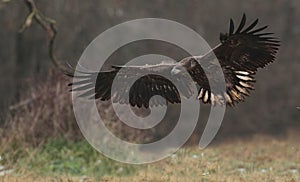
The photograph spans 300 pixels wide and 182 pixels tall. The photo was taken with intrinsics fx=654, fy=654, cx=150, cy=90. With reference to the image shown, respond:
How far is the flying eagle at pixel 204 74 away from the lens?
20.5 ft

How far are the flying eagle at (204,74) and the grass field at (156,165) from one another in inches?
45.6

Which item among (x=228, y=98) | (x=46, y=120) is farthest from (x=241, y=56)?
(x=46, y=120)

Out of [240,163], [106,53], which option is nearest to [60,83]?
[106,53]

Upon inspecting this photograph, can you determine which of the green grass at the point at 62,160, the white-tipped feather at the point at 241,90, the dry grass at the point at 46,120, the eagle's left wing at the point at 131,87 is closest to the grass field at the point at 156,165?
the green grass at the point at 62,160

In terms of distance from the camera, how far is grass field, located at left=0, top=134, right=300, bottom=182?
814 centimetres

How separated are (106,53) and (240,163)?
4728 millimetres

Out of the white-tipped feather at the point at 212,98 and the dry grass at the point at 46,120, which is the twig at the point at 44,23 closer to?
the dry grass at the point at 46,120

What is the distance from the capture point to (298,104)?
1455 cm

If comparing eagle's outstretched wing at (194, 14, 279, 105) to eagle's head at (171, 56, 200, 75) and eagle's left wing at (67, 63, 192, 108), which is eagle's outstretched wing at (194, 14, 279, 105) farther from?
eagle's left wing at (67, 63, 192, 108)

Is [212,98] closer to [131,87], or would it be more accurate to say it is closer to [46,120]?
[131,87]

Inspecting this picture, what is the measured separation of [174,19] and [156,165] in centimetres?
578

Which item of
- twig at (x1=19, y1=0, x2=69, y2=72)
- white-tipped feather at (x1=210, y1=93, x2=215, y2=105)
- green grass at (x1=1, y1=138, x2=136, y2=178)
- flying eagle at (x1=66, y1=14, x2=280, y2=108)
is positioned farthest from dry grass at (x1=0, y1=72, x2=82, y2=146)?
white-tipped feather at (x1=210, y1=93, x2=215, y2=105)

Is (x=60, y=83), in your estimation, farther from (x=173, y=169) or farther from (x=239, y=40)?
(x=239, y=40)

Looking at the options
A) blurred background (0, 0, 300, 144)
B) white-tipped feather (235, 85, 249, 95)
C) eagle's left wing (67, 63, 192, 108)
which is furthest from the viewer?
blurred background (0, 0, 300, 144)
